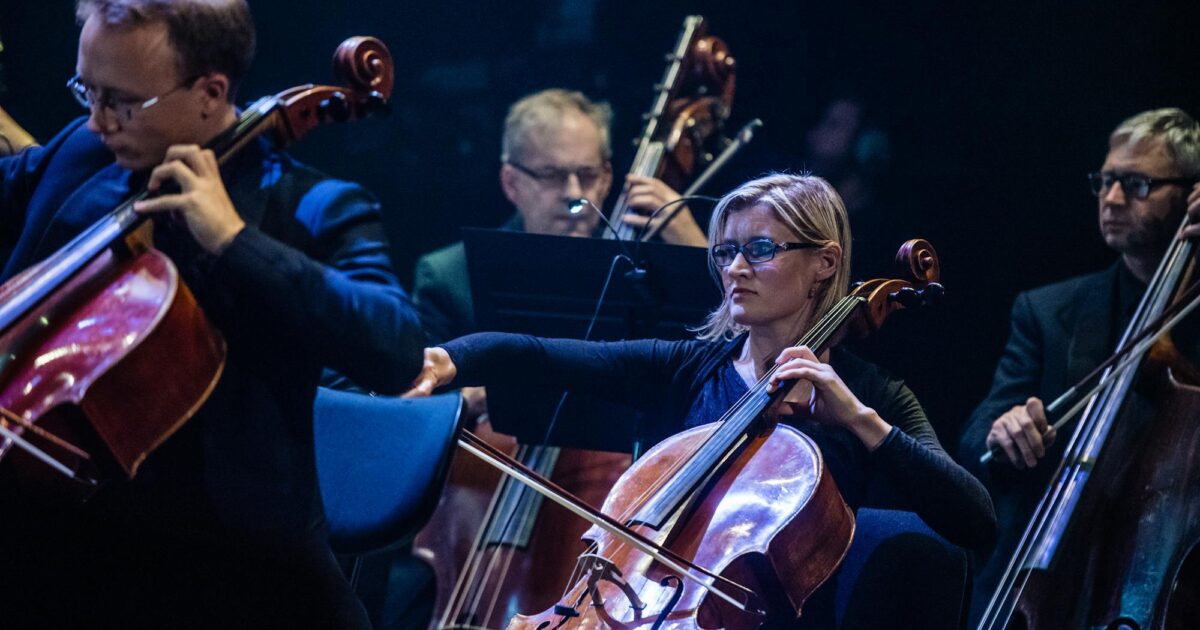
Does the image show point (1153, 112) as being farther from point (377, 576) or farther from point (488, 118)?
point (377, 576)

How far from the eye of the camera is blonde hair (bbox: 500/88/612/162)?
3652mm

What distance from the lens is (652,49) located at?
3871mm

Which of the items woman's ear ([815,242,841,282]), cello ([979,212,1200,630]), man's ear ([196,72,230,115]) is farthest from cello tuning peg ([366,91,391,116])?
cello ([979,212,1200,630])

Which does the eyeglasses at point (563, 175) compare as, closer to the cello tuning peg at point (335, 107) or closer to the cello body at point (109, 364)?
the cello tuning peg at point (335, 107)

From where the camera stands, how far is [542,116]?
366 cm

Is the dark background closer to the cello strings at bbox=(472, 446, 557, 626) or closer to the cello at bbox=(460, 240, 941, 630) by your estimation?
the cello strings at bbox=(472, 446, 557, 626)

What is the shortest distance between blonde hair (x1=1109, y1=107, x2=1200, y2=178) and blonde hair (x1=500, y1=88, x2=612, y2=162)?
1.38 m

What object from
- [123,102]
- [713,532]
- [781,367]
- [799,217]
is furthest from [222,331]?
[799,217]

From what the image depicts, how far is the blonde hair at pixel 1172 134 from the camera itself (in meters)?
3.02

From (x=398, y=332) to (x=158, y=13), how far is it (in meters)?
0.52

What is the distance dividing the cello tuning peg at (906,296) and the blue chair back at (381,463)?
0.88 meters

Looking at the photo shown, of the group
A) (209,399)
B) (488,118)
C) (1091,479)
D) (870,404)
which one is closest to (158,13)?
(209,399)

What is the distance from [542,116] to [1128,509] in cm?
194

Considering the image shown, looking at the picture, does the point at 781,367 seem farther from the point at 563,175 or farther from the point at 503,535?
the point at 563,175
